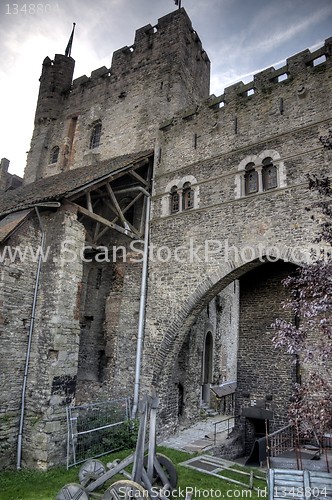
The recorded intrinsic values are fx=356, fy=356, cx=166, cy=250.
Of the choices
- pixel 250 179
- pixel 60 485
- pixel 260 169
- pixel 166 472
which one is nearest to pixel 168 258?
pixel 250 179

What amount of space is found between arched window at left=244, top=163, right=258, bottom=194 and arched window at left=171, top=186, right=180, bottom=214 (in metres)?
2.51

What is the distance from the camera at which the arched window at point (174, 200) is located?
12.1 m

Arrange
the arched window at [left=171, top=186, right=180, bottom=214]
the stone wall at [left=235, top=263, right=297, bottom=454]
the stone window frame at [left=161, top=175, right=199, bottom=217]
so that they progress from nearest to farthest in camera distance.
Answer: the stone wall at [left=235, top=263, right=297, bottom=454] → the stone window frame at [left=161, top=175, right=199, bottom=217] → the arched window at [left=171, top=186, right=180, bottom=214]

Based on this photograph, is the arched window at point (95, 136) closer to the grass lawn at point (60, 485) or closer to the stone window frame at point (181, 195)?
the stone window frame at point (181, 195)

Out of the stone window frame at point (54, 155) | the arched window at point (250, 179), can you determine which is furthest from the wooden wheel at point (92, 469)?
the stone window frame at point (54, 155)

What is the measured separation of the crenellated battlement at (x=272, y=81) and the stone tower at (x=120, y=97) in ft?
11.8

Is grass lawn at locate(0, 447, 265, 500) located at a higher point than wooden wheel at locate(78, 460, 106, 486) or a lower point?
lower

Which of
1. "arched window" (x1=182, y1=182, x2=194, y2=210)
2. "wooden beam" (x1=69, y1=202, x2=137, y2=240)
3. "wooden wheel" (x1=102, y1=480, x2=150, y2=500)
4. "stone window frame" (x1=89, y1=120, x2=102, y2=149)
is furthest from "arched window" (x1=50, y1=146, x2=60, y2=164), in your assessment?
"wooden wheel" (x1=102, y1=480, x2=150, y2=500)

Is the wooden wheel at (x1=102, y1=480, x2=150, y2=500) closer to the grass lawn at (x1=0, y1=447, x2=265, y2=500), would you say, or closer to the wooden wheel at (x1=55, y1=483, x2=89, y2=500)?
the wooden wheel at (x1=55, y1=483, x2=89, y2=500)

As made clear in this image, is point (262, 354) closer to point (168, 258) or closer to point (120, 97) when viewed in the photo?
point (168, 258)

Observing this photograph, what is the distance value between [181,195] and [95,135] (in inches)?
329

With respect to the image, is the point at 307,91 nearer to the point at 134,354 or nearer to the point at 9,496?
the point at 134,354

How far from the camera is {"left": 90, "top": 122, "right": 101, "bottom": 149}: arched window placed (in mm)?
17766

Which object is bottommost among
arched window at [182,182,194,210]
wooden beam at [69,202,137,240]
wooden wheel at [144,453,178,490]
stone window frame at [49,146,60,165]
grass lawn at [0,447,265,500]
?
grass lawn at [0,447,265,500]
